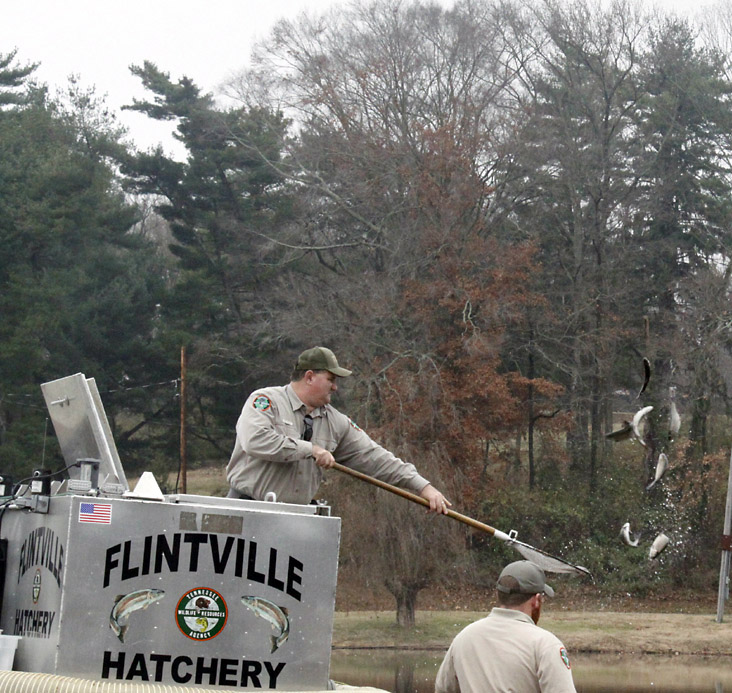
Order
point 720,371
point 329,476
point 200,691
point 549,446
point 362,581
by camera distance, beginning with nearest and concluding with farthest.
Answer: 1. point 200,691
2. point 362,581
3. point 329,476
4. point 720,371
5. point 549,446

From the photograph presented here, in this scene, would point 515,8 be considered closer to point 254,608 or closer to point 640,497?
point 640,497

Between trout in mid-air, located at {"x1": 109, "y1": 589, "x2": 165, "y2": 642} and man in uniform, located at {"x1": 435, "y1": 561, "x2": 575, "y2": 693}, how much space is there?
4.37 ft

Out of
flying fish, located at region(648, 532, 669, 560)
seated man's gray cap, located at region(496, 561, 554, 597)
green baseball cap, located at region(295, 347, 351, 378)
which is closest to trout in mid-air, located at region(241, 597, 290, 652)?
seated man's gray cap, located at region(496, 561, 554, 597)

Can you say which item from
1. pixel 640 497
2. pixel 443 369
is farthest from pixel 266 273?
pixel 640 497

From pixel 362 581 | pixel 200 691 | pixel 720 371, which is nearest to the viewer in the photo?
pixel 200 691

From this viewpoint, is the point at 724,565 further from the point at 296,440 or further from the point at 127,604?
the point at 127,604

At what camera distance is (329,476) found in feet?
89.4

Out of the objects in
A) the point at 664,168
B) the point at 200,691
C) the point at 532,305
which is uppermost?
the point at 664,168

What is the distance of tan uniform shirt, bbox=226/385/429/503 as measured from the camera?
6207 mm

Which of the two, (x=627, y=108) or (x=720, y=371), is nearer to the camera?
(x=720, y=371)

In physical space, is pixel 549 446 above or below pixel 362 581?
above

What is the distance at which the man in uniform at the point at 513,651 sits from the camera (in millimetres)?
4621

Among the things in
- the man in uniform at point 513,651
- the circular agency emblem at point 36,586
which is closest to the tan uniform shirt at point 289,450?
the circular agency emblem at point 36,586

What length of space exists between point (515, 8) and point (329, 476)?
58.6 feet
